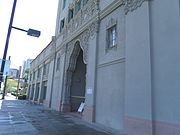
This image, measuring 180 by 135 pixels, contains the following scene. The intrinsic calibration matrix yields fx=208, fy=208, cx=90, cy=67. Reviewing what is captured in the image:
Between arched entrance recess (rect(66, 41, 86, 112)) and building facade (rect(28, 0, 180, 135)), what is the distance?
78.8 inches

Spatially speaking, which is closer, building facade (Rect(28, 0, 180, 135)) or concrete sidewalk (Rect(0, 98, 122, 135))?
building facade (Rect(28, 0, 180, 135))

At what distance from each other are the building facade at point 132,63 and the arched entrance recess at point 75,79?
6.56ft

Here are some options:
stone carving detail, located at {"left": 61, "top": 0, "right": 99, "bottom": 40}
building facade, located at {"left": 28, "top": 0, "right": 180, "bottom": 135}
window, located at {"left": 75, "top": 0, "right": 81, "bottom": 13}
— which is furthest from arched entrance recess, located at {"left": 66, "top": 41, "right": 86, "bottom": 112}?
window, located at {"left": 75, "top": 0, "right": 81, "bottom": 13}

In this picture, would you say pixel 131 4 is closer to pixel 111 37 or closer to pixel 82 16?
pixel 111 37

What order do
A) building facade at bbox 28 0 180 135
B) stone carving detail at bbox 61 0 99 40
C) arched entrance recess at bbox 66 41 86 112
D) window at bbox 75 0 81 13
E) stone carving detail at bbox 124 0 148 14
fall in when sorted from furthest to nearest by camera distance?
window at bbox 75 0 81 13, arched entrance recess at bbox 66 41 86 112, stone carving detail at bbox 61 0 99 40, stone carving detail at bbox 124 0 148 14, building facade at bbox 28 0 180 135

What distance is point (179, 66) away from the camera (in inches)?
282

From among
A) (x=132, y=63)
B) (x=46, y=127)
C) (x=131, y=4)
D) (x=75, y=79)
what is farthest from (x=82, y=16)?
(x=46, y=127)

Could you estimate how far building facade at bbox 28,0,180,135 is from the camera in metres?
7.57

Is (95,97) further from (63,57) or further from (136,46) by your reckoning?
(63,57)

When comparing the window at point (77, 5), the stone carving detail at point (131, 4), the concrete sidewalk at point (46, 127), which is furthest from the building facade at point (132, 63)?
the window at point (77, 5)

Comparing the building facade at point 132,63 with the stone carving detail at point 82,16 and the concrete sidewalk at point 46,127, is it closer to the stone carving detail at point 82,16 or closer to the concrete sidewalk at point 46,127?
the stone carving detail at point 82,16

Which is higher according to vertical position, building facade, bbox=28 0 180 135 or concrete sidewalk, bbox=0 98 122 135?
building facade, bbox=28 0 180 135

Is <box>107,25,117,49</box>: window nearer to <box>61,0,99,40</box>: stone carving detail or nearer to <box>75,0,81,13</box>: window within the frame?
<box>61,0,99,40</box>: stone carving detail

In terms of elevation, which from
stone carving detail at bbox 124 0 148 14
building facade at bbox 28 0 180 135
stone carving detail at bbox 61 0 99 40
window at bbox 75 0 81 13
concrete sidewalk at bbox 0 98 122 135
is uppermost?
window at bbox 75 0 81 13
